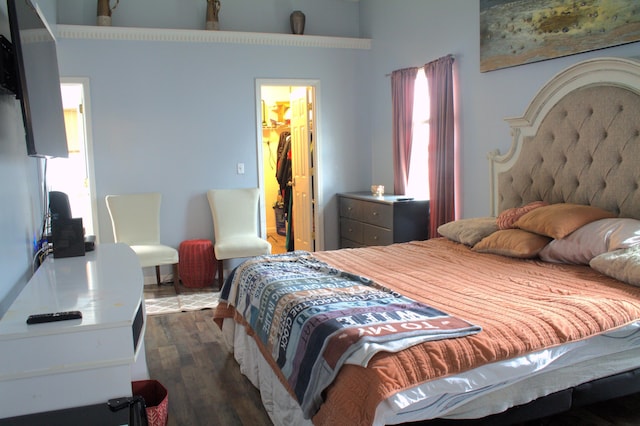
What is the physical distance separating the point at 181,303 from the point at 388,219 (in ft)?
6.41

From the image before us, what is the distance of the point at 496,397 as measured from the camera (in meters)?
1.84

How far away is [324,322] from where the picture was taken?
1.98 metres

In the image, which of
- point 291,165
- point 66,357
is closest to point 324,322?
point 66,357

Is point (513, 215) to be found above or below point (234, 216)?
above

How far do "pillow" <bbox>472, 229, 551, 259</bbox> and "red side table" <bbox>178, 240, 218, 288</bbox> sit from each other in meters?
2.78

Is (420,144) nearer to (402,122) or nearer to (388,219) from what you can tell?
(402,122)

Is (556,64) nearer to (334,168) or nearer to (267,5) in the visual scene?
(334,168)

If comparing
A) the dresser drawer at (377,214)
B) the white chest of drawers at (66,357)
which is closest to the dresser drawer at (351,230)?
the dresser drawer at (377,214)

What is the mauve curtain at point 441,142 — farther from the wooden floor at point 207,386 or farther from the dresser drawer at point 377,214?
the wooden floor at point 207,386

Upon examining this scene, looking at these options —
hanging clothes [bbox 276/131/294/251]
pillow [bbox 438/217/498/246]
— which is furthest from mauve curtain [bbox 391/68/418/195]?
hanging clothes [bbox 276/131/294/251]

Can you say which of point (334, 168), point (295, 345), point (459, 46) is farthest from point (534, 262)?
point (334, 168)

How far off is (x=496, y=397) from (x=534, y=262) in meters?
1.29

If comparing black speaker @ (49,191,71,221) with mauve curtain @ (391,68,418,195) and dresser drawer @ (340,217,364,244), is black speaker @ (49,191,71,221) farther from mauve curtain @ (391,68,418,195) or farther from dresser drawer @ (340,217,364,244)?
mauve curtain @ (391,68,418,195)

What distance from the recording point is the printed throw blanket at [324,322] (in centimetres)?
178
